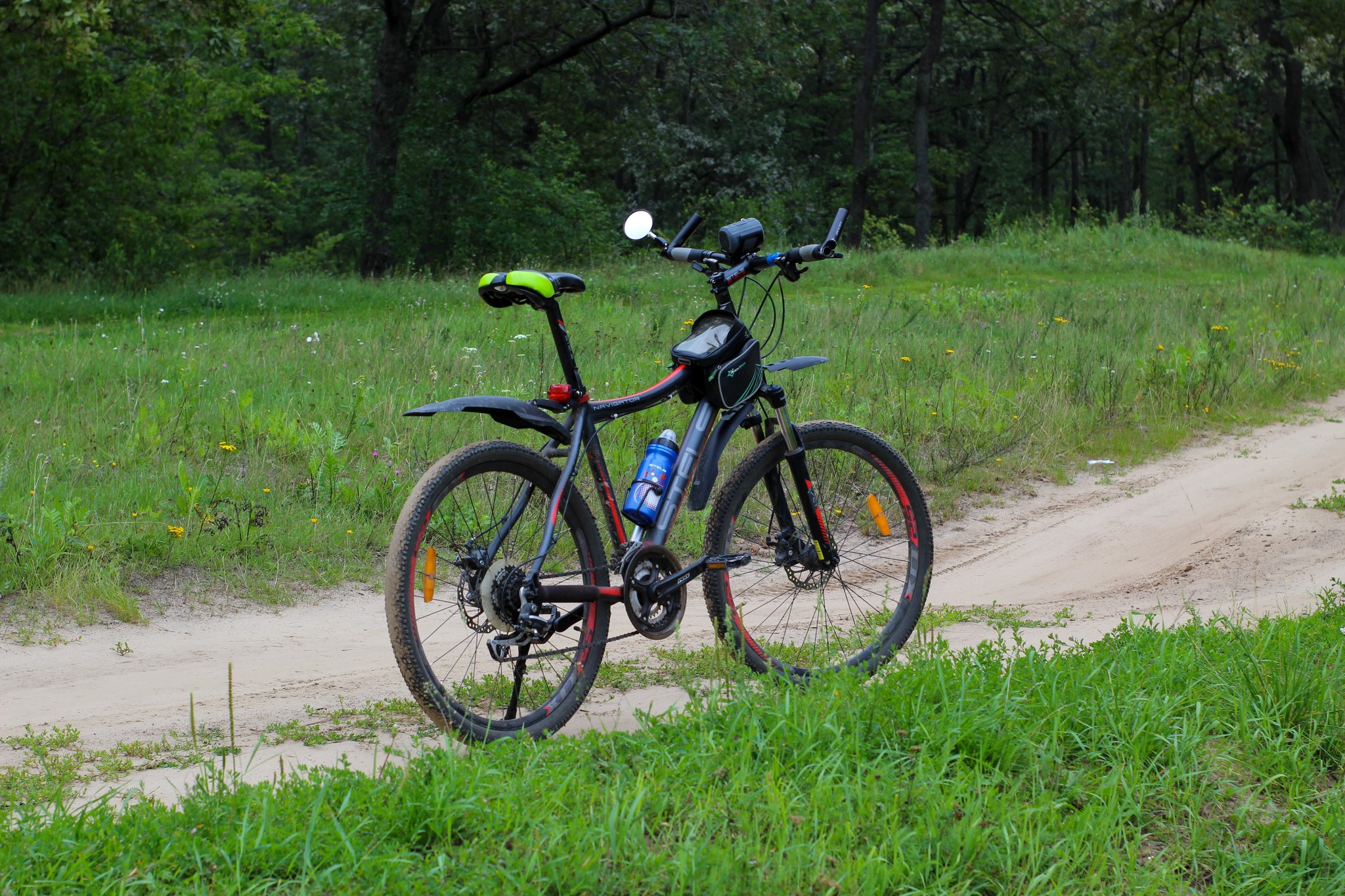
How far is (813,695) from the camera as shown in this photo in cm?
368

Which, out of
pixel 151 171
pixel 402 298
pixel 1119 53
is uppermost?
pixel 1119 53

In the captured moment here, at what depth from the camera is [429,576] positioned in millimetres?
3682

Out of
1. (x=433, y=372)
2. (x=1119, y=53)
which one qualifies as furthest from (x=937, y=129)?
(x=433, y=372)

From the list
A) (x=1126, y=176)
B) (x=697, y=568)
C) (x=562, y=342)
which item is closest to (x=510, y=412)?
(x=562, y=342)

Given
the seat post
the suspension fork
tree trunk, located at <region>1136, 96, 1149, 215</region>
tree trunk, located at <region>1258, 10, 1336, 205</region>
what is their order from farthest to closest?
tree trunk, located at <region>1136, 96, 1149, 215</region> → tree trunk, located at <region>1258, 10, 1336, 205</region> → the suspension fork → the seat post

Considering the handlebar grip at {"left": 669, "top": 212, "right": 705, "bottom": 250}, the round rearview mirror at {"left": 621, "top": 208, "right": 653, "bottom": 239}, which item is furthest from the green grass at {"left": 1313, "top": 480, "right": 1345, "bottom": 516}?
the round rearview mirror at {"left": 621, "top": 208, "right": 653, "bottom": 239}

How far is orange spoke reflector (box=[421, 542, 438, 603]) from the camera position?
11.8 ft

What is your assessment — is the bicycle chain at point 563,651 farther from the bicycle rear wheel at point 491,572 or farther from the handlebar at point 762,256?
the handlebar at point 762,256

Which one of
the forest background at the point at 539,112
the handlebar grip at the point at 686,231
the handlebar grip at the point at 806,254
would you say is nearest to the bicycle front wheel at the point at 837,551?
the handlebar grip at the point at 806,254

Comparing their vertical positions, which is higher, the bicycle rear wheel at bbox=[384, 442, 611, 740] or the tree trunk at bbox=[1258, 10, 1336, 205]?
the tree trunk at bbox=[1258, 10, 1336, 205]

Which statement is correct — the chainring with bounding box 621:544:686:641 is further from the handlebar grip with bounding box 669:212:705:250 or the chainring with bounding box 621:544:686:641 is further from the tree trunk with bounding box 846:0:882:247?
the tree trunk with bounding box 846:0:882:247

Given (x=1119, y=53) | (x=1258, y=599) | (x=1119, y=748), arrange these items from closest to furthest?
(x=1119, y=748) < (x=1258, y=599) < (x=1119, y=53)

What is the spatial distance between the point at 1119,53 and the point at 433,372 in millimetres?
23851

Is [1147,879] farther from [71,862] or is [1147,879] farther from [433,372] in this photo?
[433,372]
